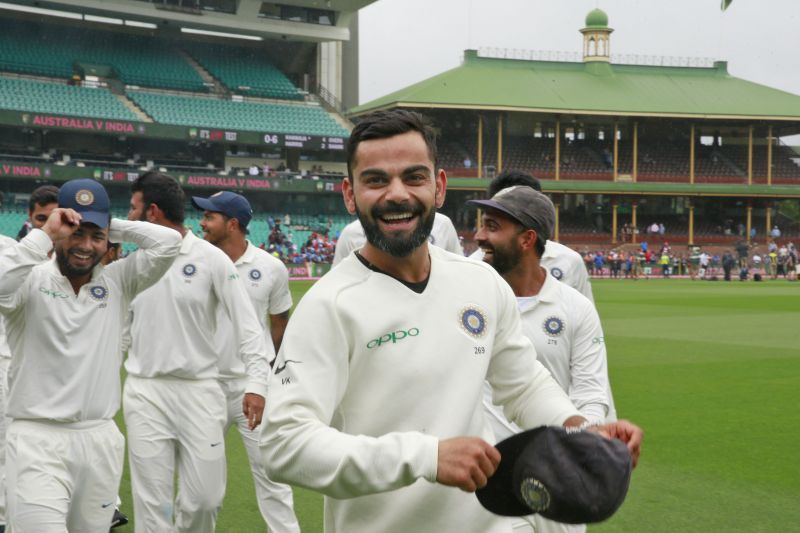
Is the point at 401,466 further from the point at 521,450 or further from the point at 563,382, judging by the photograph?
the point at 563,382

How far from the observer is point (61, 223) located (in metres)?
5.29

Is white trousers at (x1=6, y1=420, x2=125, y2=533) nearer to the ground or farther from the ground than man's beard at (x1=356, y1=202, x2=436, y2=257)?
nearer to the ground

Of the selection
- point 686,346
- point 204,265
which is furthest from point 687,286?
point 204,265

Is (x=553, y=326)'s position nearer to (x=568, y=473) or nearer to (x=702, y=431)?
(x=568, y=473)

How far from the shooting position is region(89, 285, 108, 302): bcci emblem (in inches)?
218

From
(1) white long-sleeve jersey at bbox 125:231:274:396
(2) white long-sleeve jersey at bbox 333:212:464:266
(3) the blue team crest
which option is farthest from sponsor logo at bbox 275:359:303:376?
(2) white long-sleeve jersey at bbox 333:212:464:266

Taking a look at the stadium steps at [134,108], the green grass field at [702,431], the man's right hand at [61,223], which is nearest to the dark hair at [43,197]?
the green grass field at [702,431]

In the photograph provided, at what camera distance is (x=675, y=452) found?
988cm

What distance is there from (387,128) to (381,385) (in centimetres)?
76

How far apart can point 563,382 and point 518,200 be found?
37.9 inches

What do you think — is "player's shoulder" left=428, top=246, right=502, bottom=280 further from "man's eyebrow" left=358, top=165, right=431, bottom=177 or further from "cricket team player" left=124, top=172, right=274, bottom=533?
"cricket team player" left=124, top=172, right=274, bottom=533

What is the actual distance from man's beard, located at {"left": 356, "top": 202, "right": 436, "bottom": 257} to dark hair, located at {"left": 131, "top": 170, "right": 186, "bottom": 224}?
12.8 ft

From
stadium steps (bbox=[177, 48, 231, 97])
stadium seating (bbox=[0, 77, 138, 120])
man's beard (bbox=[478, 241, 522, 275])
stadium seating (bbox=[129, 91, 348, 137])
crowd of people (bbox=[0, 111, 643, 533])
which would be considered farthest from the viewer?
stadium steps (bbox=[177, 48, 231, 97])

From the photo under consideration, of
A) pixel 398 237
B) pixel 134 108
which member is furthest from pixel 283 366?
pixel 134 108
